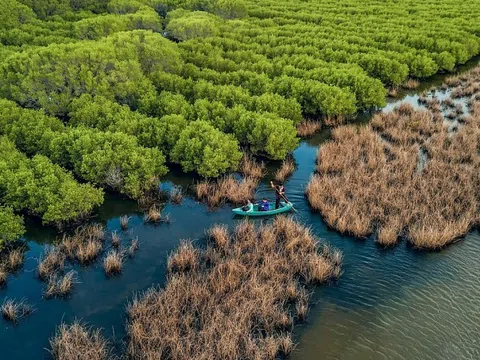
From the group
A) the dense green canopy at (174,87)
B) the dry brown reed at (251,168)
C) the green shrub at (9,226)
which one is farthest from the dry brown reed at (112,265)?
the dry brown reed at (251,168)

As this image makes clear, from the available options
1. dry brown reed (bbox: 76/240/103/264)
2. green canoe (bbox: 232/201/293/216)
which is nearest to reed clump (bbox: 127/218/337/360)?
green canoe (bbox: 232/201/293/216)

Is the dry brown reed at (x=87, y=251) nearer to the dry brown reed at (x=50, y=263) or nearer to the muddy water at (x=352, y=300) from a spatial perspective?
the muddy water at (x=352, y=300)

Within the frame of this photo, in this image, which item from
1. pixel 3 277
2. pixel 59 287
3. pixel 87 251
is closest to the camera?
pixel 59 287

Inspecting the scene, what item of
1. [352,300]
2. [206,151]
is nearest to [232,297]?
[352,300]

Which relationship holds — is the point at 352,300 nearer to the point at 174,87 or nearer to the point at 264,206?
the point at 264,206

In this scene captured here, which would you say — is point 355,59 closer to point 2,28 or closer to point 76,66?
point 76,66

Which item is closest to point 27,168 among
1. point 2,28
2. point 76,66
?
point 76,66
